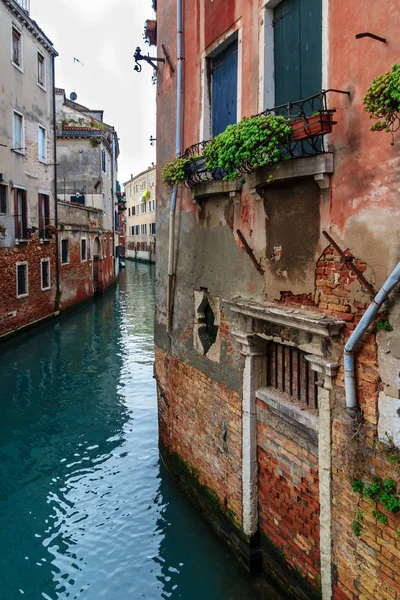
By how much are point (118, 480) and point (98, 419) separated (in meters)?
2.43

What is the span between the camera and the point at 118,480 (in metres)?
7.25

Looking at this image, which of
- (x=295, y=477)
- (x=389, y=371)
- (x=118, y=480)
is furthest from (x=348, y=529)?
(x=118, y=480)

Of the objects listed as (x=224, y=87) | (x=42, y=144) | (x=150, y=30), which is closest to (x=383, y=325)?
(x=224, y=87)

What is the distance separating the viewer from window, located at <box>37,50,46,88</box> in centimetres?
1839

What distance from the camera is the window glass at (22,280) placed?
54.6ft

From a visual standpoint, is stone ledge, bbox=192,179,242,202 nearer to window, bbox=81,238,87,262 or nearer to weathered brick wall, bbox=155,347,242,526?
weathered brick wall, bbox=155,347,242,526

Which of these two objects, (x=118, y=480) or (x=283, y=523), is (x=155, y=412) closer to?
(x=118, y=480)

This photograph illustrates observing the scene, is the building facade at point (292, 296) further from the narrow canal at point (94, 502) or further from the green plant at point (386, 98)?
the narrow canal at point (94, 502)

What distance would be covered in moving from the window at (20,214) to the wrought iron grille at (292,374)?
44.3 feet

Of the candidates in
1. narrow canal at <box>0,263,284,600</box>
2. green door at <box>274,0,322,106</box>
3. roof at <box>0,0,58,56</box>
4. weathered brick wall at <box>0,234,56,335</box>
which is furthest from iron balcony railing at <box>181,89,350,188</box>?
roof at <box>0,0,58,56</box>

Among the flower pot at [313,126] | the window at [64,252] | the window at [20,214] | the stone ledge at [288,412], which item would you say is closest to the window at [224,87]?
the flower pot at [313,126]

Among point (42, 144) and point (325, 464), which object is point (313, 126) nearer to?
point (325, 464)

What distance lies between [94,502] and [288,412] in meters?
3.62

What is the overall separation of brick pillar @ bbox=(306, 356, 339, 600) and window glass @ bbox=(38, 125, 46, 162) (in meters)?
17.1
